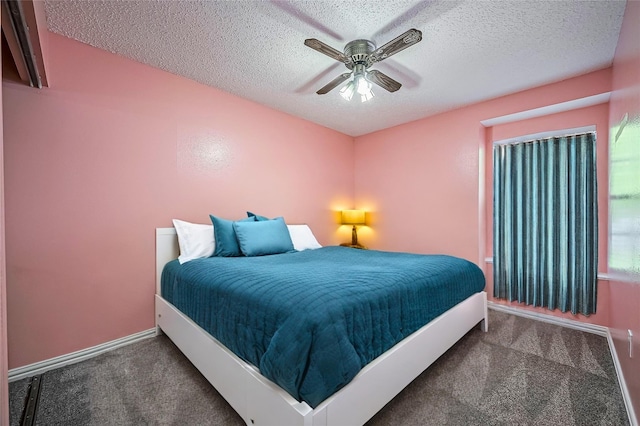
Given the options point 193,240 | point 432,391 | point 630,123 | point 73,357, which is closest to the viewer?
point 630,123

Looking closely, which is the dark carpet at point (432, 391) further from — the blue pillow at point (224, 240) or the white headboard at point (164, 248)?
the blue pillow at point (224, 240)

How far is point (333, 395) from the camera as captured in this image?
3.69 feet

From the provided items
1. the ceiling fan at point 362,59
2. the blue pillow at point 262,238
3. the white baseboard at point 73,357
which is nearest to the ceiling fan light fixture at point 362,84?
the ceiling fan at point 362,59

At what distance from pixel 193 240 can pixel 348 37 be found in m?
2.09

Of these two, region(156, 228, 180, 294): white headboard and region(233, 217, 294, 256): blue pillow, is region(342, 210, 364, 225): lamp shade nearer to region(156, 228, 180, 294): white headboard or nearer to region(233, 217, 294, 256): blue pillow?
region(233, 217, 294, 256): blue pillow

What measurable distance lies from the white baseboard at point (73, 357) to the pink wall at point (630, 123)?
322cm

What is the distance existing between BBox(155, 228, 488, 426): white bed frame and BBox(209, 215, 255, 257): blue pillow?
0.58m

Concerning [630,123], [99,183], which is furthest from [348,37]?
[99,183]

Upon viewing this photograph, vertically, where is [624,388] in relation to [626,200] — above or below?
below

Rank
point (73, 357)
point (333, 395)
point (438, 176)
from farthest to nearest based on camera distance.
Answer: point (438, 176), point (73, 357), point (333, 395)

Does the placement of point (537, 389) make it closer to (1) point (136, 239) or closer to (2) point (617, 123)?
(2) point (617, 123)

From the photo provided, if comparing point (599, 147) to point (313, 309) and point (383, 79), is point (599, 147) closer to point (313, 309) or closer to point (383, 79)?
point (383, 79)

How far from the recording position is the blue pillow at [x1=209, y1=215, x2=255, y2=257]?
2.42 meters

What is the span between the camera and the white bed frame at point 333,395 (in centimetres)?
112
